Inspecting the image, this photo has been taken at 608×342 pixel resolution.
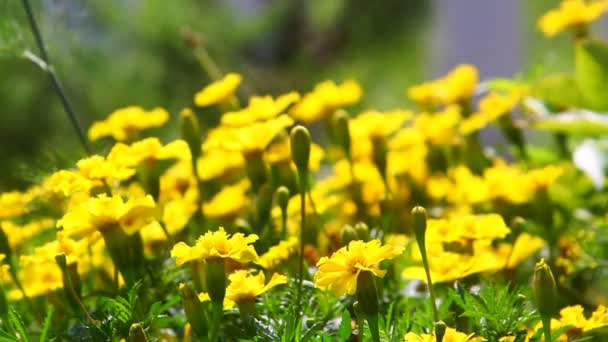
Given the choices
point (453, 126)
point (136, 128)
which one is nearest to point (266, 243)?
point (136, 128)

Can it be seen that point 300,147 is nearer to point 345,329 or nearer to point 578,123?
point 345,329

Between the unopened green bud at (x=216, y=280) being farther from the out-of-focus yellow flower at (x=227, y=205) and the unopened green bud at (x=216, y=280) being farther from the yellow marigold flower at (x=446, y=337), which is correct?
the out-of-focus yellow flower at (x=227, y=205)

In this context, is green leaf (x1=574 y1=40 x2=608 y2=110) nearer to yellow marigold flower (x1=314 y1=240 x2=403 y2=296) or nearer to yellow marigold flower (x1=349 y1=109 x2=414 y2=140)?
yellow marigold flower (x1=349 y1=109 x2=414 y2=140)

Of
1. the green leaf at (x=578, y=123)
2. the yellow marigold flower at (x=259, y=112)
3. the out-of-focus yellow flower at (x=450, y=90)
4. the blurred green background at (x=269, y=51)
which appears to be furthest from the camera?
the blurred green background at (x=269, y=51)

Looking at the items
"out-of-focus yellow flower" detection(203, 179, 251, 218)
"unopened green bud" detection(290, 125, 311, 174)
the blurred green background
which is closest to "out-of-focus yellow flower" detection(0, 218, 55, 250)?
"out-of-focus yellow flower" detection(203, 179, 251, 218)

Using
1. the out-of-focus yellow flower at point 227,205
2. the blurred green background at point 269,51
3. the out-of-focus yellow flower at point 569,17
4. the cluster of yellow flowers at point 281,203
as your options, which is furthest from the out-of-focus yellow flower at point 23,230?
the blurred green background at point 269,51

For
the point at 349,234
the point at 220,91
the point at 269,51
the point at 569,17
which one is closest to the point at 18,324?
the point at 349,234
